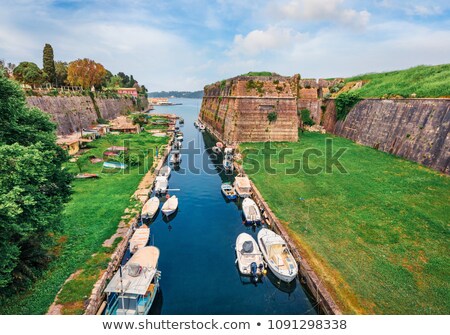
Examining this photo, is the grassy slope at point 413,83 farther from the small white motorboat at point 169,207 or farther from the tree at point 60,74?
the tree at point 60,74

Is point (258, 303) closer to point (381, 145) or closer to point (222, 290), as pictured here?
point (222, 290)

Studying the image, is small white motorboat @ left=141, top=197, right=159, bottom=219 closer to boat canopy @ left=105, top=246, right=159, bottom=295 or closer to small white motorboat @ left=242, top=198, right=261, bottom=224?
boat canopy @ left=105, top=246, right=159, bottom=295

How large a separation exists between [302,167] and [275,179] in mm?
4483

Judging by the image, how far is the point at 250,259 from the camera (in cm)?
1411

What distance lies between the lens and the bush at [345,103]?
4000 cm

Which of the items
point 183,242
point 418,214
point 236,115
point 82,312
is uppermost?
point 236,115

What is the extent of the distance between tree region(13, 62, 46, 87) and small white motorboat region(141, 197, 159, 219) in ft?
137

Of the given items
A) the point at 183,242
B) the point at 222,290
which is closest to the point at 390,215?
the point at 222,290

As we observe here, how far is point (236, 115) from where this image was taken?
132 ft

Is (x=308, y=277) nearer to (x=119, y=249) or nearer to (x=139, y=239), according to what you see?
(x=139, y=239)

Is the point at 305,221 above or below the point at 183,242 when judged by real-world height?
above

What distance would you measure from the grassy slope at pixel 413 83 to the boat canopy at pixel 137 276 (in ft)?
103

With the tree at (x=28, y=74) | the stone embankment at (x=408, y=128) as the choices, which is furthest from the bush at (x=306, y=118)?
the tree at (x=28, y=74)

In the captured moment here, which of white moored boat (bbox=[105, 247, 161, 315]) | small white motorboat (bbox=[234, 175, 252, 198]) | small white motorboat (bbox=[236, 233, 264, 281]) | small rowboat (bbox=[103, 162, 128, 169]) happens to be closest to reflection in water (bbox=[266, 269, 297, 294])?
small white motorboat (bbox=[236, 233, 264, 281])
